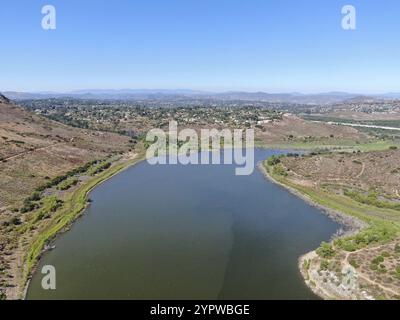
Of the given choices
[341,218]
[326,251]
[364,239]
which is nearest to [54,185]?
[341,218]

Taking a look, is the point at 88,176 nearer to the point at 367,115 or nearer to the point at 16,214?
the point at 16,214

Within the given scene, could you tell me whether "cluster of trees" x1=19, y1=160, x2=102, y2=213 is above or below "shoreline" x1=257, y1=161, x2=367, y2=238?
above

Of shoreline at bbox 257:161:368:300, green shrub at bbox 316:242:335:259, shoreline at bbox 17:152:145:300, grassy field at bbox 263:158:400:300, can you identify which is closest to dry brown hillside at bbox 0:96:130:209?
shoreline at bbox 17:152:145:300

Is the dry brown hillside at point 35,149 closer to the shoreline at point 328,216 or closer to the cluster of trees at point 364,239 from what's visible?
the shoreline at point 328,216

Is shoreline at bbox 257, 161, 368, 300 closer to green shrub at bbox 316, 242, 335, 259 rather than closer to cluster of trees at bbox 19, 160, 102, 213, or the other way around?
green shrub at bbox 316, 242, 335, 259

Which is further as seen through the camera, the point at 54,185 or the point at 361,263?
the point at 54,185

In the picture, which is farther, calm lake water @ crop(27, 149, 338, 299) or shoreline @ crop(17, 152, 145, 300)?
shoreline @ crop(17, 152, 145, 300)

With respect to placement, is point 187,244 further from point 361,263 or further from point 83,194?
point 83,194

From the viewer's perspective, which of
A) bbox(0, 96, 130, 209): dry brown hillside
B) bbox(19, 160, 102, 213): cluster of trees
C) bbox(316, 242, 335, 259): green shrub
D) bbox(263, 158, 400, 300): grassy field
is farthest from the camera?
bbox(0, 96, 130, 209): dry brown hillside
